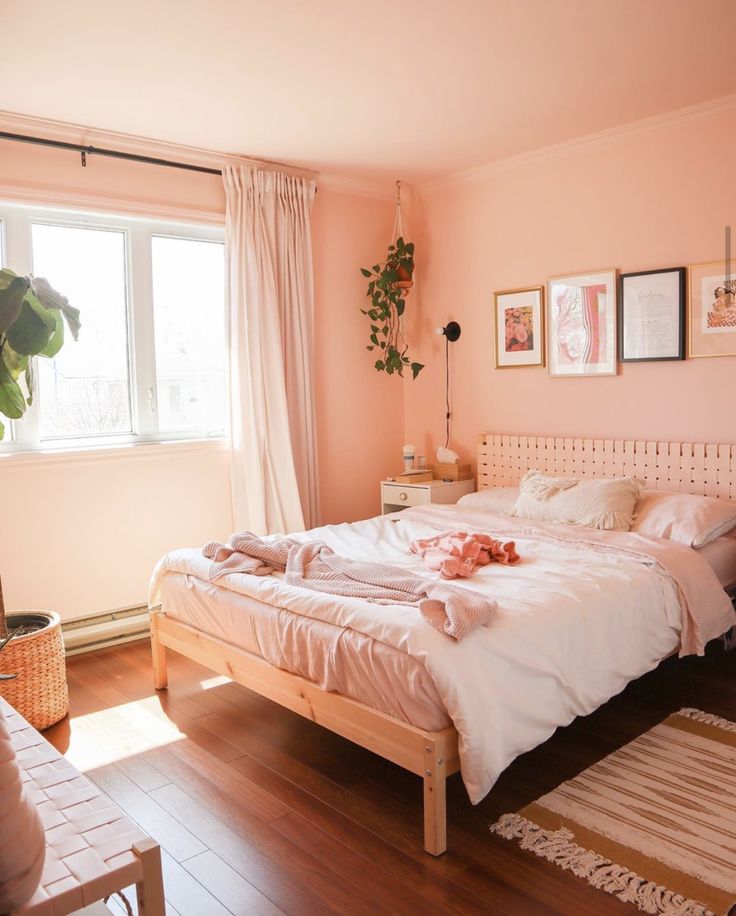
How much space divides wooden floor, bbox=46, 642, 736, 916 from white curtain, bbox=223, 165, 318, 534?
1282 millimetres

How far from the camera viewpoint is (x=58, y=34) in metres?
2.84

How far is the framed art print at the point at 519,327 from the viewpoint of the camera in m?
4.56

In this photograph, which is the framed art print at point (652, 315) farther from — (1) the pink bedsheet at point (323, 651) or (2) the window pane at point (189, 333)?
(1) the pink bedsheet at point (323, 651)

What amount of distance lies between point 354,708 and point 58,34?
2624mm

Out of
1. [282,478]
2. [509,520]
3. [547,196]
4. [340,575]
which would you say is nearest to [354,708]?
[340,575]

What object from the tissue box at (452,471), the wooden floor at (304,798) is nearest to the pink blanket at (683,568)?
the wooden floor at (304,798)

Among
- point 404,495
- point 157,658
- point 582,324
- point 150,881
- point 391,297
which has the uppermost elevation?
point 391,297

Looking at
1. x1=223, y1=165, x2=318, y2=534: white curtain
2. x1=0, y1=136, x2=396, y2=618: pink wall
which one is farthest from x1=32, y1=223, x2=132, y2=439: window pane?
x1=223, y1=165, x2=318, y2=534: white curtain

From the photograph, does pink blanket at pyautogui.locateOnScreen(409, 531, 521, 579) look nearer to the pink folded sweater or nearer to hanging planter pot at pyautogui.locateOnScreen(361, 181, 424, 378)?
the pink folded sweater

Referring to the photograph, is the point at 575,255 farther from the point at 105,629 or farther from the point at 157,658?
the point at 105,629

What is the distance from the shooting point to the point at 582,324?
14.2ft

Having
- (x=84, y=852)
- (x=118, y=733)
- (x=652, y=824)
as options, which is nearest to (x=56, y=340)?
(x=118, y=733)

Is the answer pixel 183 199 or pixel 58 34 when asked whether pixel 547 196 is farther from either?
pixel 58 34

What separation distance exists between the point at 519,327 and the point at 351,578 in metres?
2.40
